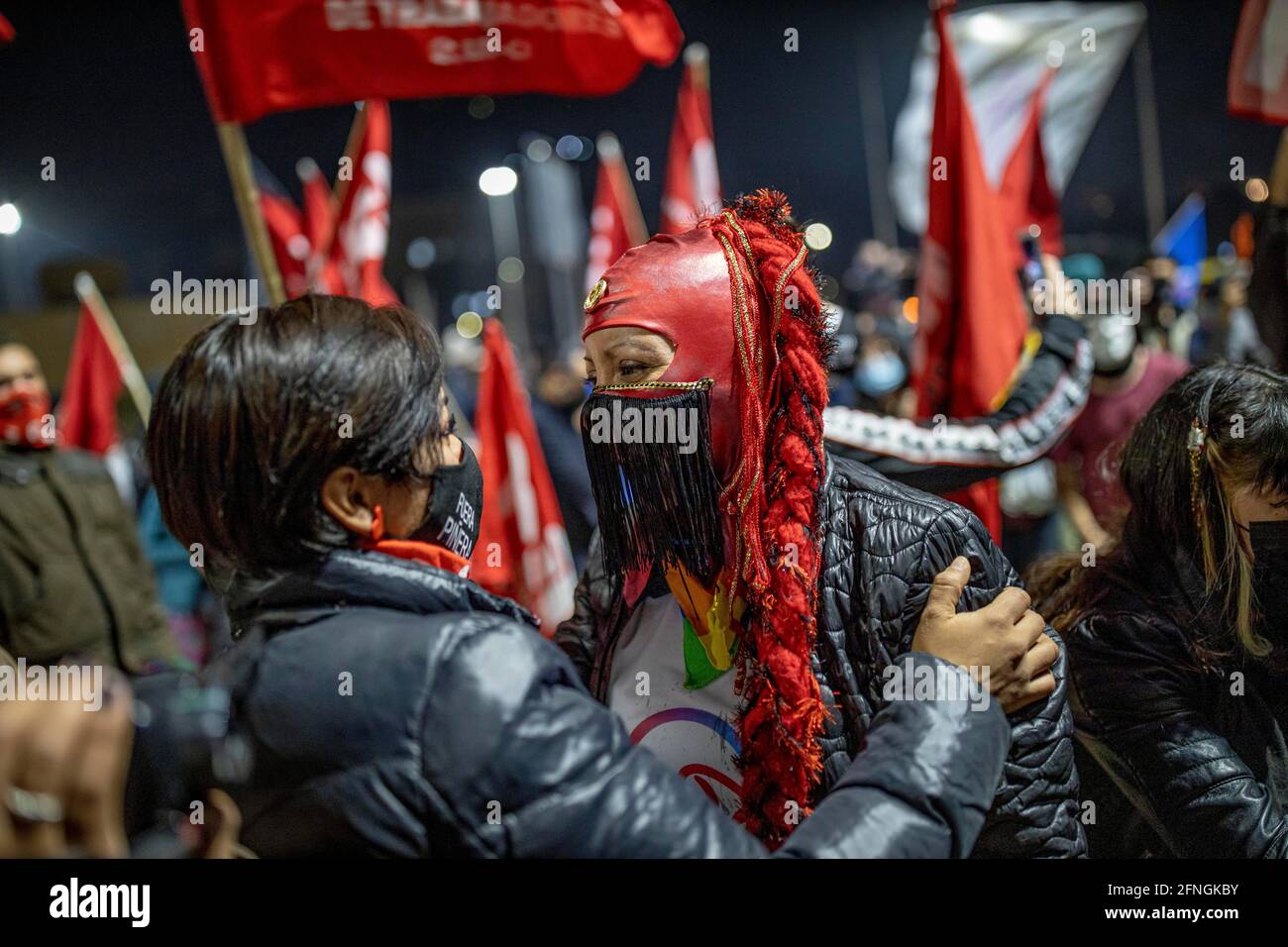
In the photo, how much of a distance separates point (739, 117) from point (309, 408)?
6.13 ft

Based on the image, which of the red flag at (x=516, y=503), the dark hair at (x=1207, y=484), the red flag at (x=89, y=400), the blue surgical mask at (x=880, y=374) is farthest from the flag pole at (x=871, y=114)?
the red flag at (x=89, y=400)

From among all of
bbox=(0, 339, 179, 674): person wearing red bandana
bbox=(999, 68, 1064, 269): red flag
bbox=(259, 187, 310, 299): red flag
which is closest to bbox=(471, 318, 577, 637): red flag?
bbox=(259, 187, 310, 299): red flag

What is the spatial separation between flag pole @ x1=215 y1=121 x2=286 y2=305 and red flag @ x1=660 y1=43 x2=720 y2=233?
1.99 m

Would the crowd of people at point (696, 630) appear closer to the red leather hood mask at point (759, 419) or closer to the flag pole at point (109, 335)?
the red leather hood mask at point (759, 419)

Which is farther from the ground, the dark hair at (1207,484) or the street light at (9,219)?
the street light at (9,219)

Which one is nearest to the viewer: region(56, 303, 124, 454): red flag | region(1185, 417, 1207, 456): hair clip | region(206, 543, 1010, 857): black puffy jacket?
region(206, 543, 1010, 857): black puffy jacket

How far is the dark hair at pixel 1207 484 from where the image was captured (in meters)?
2.04

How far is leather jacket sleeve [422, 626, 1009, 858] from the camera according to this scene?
1356 millimetres

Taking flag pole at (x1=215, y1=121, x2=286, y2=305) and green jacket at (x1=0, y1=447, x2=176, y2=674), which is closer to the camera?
flag pole at (x1=215, y1=121, x2=286, y2=305)

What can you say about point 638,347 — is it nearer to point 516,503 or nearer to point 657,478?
point 657,478

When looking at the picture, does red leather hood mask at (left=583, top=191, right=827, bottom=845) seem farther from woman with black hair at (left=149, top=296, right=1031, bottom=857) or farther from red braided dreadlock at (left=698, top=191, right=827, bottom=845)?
woman with black hair at (left=149, top=296, right=1031, bottom=857)

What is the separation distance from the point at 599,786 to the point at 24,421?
3.77 meters

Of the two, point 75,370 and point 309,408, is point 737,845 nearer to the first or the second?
point 309,408

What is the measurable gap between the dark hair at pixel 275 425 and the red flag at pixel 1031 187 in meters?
3.12
